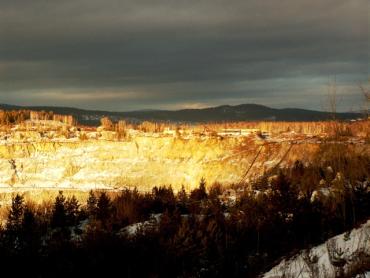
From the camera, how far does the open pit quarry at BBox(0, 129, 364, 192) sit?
82062 mm

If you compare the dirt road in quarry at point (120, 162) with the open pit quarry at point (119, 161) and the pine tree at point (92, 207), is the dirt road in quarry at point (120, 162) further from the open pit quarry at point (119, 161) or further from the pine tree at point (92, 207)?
the pine tree at point (92, 207)

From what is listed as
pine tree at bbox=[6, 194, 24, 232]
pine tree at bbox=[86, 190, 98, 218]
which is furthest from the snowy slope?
pine tree at bbox=[86, 190, 98, 218]

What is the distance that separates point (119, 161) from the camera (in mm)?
89750

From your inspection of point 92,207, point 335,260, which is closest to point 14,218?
point 92,207

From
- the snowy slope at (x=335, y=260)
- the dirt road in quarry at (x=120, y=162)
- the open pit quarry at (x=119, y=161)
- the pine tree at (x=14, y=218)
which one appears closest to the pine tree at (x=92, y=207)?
the pine tree at (x=14, y=218)

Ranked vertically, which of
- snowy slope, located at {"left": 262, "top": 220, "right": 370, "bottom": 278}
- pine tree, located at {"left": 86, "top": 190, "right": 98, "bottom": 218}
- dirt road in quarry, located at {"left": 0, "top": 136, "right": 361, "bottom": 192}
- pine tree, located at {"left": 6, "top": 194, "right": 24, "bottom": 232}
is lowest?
dirt road in quarry, located at {"left": 0, "top": 136, "right": 361, "bottom": 192}

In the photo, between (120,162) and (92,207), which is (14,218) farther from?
(120,162)

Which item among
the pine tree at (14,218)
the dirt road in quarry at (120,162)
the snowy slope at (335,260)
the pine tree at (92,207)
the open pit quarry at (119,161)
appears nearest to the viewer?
the snowy slope at (335,260)

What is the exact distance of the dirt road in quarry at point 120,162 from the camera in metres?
81.9

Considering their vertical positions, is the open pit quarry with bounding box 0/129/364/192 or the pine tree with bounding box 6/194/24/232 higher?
the pine tree with bounding box 6/194/24/232

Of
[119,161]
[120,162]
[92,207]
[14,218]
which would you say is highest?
[14,218]

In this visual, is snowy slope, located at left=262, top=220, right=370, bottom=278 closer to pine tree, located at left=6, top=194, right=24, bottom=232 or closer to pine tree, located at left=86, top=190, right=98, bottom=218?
pine tree, located at left=6, top=194, right=24, bottom=232

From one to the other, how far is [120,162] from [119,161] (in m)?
0.27

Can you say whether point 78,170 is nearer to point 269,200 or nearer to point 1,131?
point 1,131
